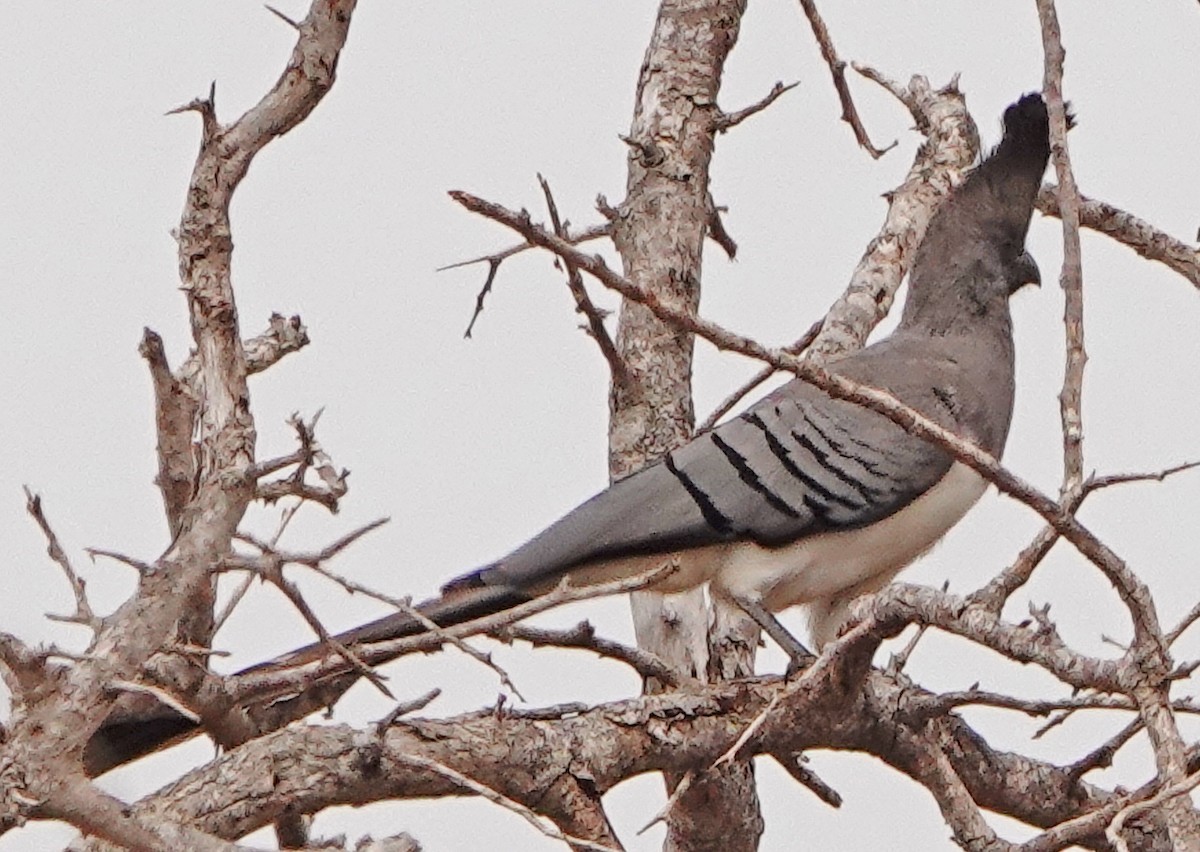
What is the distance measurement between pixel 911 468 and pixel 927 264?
0.96 m

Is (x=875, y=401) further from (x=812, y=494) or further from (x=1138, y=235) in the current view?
(x=1138, y=235)

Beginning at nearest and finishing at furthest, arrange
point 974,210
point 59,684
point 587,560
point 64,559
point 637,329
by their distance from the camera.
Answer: point 59,684, point 64,559, point 587,560, point 637,329, point 974,210

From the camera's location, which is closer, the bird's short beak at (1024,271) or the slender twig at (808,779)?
the slender twig at (808,779)

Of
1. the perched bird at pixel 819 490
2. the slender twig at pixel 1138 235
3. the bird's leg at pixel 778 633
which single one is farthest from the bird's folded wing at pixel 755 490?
the slender twig at pixel 1138 235

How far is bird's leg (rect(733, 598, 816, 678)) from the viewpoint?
4.84 meters

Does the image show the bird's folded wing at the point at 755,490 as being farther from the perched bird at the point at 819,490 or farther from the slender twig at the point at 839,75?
the slender twig at the point at 839,75

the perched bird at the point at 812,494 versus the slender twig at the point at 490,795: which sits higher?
the perched bird at the point at 812,494

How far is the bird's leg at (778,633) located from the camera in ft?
15.9

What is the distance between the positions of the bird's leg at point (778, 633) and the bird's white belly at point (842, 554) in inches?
0.9

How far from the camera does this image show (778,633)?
5.01m

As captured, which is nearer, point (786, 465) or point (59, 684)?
point (59, 684)

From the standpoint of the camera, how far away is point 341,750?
11.9 ft

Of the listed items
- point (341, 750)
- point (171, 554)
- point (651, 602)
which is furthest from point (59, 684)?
point (651, 602)

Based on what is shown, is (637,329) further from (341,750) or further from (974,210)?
(341,750)
